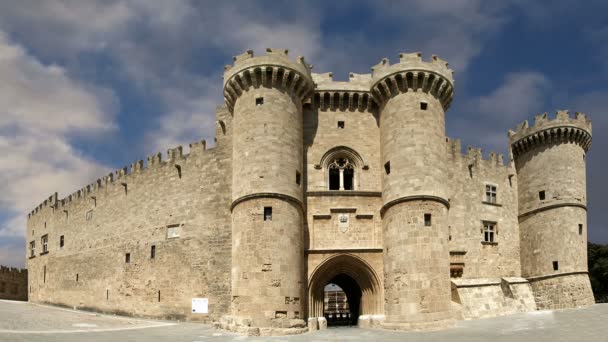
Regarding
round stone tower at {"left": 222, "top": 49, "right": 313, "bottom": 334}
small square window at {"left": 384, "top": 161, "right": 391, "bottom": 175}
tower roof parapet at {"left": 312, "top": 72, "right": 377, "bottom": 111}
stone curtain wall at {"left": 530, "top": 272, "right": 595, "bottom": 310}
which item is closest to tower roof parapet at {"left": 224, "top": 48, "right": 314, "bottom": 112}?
round stone tower at {"left": 222, "top": 49, "right": 313, "bottom": 334}

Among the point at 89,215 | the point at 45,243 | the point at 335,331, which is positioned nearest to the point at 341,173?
the point at 335,331

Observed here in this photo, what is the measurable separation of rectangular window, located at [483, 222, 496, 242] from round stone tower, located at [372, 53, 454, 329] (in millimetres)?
5802

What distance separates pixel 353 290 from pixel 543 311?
8.67 meters

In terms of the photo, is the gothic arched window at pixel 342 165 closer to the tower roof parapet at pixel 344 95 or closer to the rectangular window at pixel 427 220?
the tower roof parapet at pixel 344 95

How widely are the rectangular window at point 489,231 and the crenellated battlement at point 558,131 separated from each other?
4688 mm

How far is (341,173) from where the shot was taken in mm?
24594

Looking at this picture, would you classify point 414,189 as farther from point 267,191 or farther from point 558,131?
point 558,131

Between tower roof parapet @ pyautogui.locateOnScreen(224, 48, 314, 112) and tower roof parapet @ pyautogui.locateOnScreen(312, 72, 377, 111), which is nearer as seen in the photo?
tower roof parapet @ pyautogui.locateOnScreen(224, 48, 314, 112)

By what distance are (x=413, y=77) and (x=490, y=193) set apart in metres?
8.40

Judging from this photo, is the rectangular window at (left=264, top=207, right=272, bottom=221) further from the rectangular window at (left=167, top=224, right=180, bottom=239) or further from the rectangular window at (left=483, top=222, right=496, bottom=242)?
the rectangular window at (left=483, top=222, right=496, bottom=242)

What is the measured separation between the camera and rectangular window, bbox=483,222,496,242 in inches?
1074

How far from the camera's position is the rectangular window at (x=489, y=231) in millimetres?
27281

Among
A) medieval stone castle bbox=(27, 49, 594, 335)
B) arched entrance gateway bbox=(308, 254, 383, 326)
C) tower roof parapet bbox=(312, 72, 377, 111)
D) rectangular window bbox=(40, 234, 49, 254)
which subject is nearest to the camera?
medieval stone castle bbox=(27, 49, 594, 335)

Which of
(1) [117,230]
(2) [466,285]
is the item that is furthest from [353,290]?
(1) [117,230]
